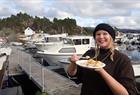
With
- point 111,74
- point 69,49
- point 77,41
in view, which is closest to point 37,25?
point 77,41

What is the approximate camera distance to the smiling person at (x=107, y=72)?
319 cm

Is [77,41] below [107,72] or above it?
below

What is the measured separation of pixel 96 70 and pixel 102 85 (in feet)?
0.78

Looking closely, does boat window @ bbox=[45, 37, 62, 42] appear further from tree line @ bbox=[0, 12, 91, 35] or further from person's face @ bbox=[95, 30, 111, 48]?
tree line @ bbox=[0, 12, 91, 35]

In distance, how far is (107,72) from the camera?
329 cm

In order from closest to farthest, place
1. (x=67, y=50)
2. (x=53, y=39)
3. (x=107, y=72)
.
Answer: (x=107, y=72) < (x=67, y=50) < (x=53, y=39)

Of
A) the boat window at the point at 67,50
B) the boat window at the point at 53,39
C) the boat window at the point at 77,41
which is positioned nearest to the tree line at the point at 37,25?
the boat window at the point at 53,39

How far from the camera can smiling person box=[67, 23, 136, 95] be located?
3.19 meters

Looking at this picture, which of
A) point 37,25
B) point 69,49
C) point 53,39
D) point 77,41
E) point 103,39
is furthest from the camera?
point 37,25

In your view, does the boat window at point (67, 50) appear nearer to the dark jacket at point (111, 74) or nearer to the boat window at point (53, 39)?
the boat window at point (53, 39)

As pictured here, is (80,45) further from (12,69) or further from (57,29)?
(57,29)

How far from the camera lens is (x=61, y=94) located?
37.7 ft

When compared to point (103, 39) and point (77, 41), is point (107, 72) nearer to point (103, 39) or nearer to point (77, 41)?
point (103, 39)

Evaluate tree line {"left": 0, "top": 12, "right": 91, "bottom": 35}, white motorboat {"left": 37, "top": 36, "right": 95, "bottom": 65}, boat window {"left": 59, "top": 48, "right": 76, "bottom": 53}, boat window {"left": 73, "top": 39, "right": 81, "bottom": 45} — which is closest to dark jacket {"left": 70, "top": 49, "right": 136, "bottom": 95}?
white motorboat {"left": 37, "top": 36, "right": 95, "bottom": 65}
